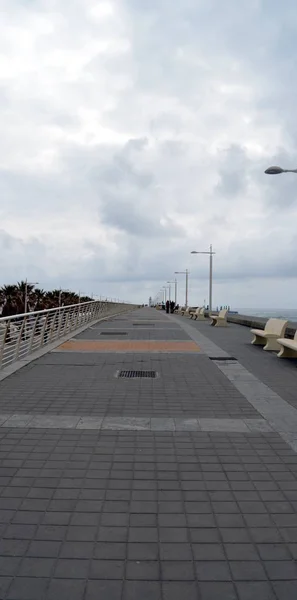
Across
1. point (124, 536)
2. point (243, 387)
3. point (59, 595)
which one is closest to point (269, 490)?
point (124, 536)

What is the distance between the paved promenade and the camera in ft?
9.20

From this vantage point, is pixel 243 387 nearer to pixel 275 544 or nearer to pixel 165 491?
pixel 165 491

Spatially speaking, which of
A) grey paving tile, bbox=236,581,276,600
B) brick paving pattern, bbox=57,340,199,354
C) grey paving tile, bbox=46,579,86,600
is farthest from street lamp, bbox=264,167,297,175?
grey paving tile, bbox=46,579,86,600

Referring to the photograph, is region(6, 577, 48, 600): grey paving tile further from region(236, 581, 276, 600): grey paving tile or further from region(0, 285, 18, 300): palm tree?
region(0, 285, 18, 300): palm tree

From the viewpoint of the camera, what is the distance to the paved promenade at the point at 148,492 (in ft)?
9.20

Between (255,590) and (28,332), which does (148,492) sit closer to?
(255,590)

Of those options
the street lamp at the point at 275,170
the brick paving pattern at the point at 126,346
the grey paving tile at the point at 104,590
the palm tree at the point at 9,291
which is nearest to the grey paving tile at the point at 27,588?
the grey paving tile at the point at 104,590

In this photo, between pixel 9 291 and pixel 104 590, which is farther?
pixel 9 291

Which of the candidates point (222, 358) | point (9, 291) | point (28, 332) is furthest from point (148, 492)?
point (9, 291)

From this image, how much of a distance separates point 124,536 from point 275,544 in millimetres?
948

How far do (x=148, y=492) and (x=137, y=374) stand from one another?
5.46 meters

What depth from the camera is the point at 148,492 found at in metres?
3.94

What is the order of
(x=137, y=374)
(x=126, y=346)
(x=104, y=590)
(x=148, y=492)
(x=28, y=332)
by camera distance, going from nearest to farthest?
(x=104, y=590), (x=148, y=492), (x=137, y=374), (x=28, y=332), (x=126, y=346)

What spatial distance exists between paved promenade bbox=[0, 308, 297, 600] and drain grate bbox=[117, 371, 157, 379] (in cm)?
103
